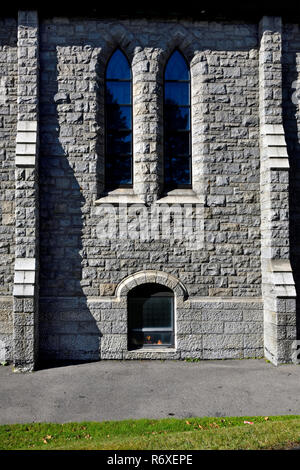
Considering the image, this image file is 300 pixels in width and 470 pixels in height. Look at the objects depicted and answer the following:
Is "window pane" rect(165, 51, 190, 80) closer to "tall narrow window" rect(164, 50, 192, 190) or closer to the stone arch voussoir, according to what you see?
"tall narrow window" rect(164, 50, 192, 190)

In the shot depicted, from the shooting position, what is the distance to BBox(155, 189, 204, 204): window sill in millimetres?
8273

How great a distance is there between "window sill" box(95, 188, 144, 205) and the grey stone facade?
0.03m

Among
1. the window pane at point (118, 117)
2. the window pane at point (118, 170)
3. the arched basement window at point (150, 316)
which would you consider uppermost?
the window pane at point (118, 117)

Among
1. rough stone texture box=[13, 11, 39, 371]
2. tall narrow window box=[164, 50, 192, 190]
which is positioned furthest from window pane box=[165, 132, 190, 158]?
rough stone texture box=[13, 11, 39, 371]

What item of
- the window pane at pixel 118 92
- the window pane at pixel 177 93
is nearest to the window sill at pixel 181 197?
the window pane at pixel 177 93

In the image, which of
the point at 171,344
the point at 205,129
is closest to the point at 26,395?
the point at 171,344

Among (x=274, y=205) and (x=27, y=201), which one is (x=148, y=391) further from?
(x=274, y=205)

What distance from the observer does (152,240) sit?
824 cm

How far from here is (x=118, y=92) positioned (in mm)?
8617

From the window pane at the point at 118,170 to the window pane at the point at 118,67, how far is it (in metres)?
1.94

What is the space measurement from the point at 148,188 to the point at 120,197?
2.23 ft

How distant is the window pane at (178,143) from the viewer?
8656 millimetres

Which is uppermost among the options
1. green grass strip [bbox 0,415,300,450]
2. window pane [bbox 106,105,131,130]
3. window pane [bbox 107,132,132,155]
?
window pane [bbox 106,105,131,130]

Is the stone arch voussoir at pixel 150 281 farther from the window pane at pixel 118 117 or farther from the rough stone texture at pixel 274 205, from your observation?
the window pane at pixel 118 117
